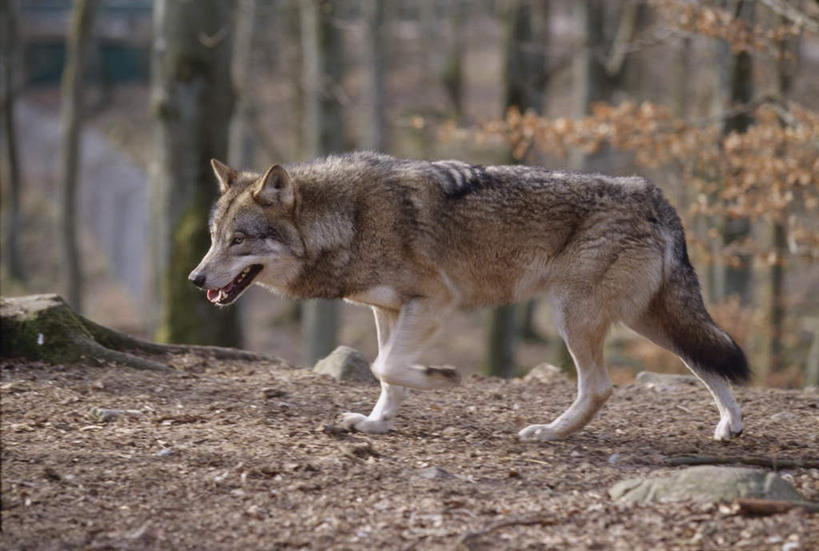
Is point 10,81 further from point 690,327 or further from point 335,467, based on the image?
point 690,327

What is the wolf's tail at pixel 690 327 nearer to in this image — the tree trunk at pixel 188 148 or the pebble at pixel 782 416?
the pebble at pixel 782 416

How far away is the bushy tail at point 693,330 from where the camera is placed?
627cm

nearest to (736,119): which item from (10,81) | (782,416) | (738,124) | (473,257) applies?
(738,124)

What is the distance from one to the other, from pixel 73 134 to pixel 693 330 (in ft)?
42.3

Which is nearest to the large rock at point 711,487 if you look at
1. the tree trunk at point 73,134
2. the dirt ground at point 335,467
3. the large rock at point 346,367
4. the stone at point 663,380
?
the dirt ground at point 335,467

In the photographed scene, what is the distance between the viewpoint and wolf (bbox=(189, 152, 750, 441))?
630cm

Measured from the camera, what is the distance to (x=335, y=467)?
18.4ft

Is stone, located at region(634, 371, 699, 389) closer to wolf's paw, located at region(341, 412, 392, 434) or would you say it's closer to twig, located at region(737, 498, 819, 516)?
wolf's paw, located at region(341, 412, 392, 434)

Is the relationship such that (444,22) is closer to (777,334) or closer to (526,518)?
(777,334)

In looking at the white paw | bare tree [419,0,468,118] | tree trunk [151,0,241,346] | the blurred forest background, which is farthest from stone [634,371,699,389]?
bare tree [419,0,468,118]

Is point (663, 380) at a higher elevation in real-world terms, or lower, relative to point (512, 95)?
lower

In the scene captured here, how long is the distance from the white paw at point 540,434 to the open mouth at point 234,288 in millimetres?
2076

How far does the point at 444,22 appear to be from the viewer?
43.6 metres

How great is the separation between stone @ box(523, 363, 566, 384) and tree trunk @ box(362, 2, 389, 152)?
759cm
